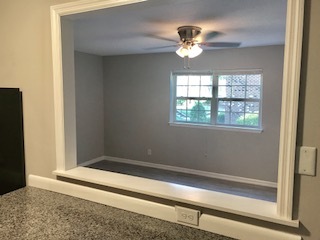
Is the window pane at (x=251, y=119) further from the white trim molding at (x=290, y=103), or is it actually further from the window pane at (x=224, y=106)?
the white trim molding at (x=290, y=103)

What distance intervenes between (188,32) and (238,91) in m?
2.11

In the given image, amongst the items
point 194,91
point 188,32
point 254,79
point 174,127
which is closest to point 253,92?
point 254,79

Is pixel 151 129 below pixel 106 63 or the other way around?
below

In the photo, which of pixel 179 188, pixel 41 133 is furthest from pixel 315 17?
pixel 41 133

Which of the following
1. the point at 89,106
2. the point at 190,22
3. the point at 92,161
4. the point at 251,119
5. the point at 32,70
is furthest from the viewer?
the point at 92,161

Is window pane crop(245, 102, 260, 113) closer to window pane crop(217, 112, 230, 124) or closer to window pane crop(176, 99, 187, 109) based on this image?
window pane crop(217, 112, 230, 124)

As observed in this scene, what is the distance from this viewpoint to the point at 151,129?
5680 millimetres

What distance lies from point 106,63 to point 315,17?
5.47 metres

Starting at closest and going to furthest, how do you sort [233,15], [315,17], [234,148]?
1. [315,17]
2. [233,15]
3. [234,148]

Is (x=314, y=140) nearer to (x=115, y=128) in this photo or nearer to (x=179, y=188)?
(x=179, y=188)

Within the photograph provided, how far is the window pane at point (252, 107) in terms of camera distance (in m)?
4.72

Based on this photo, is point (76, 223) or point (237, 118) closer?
point (76, 223)

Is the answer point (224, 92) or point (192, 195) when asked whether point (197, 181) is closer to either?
point (224, 92)

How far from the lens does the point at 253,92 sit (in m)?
4.72
